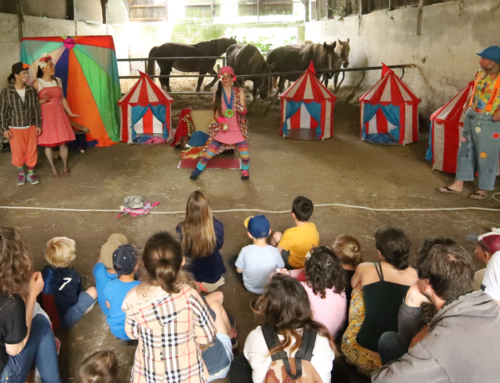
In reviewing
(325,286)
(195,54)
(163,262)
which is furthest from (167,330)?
(195,54)

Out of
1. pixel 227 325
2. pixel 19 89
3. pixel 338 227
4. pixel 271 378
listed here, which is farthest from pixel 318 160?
pixel 271 378

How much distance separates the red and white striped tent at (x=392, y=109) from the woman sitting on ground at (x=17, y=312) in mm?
5919

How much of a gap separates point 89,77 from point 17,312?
534 centimetres

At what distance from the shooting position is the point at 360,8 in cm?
1042

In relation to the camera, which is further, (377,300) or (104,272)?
(104,272)

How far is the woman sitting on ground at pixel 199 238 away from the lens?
287cm

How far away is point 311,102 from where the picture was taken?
730cm

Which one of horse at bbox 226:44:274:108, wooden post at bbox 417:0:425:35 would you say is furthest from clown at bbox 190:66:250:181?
horse at bbox 226:44:274:108

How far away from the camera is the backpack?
5.87ft

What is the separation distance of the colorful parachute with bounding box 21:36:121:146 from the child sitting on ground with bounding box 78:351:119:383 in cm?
515

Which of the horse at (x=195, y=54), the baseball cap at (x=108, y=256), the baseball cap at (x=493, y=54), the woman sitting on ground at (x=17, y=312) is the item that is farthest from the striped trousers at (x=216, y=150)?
the horse at (x=195, y=54)

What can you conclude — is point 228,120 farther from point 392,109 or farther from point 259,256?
point 392,109

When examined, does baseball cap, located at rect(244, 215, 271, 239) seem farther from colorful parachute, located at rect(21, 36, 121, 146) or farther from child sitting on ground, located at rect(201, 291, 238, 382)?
colorful parachute, located at rect(21, 36, 121, 146)

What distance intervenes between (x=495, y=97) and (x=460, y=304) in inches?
140
